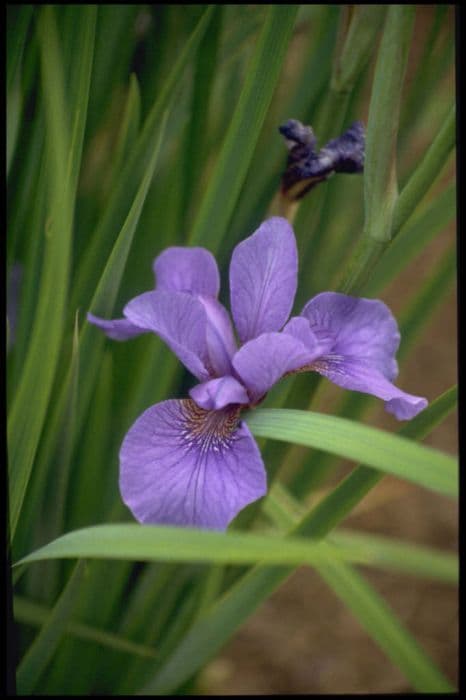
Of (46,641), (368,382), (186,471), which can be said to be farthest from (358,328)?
(46,641)

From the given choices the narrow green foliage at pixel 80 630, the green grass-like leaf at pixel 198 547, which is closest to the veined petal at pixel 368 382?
the green grass-like leaf at pixel 198 547

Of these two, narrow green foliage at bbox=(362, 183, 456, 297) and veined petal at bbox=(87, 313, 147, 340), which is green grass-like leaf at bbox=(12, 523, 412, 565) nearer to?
veined petal at bbox=(87, 313, 147, 340)

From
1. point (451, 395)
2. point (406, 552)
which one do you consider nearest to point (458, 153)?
point (451, 395)

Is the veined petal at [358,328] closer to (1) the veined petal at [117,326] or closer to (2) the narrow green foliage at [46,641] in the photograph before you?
(1) the veined petal at [117,326]

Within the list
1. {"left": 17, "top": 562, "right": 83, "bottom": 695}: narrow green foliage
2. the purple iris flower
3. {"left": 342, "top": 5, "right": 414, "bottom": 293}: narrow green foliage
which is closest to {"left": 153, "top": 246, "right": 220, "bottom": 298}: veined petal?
the purple iris flower

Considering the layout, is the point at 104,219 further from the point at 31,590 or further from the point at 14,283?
the point at 31,590

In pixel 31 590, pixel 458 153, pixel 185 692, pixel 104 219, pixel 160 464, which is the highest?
pixel 458 153
